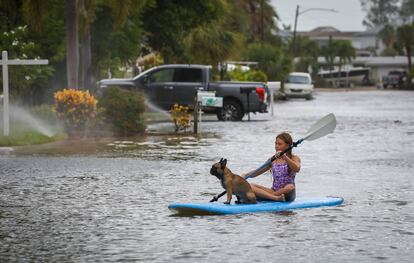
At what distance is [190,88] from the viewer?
39.2m

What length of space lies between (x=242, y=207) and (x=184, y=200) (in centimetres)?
186

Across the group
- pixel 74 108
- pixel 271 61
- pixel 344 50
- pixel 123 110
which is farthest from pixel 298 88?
pixel 344 50

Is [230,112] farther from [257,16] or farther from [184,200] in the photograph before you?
[257,16]

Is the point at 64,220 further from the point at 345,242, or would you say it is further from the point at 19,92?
the point at 19,92

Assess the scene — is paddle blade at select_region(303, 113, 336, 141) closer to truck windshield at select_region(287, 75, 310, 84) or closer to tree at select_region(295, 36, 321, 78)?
truck windshield at select_region(287, 75, 310, 84)

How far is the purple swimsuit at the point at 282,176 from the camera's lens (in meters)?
13.9

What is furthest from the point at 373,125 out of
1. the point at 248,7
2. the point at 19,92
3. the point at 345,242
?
the point at 248,7

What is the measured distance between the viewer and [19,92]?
3775 cm

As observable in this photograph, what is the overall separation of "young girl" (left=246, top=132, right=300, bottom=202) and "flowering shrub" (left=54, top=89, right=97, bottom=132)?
51.6ft

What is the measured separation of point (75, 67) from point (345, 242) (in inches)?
919

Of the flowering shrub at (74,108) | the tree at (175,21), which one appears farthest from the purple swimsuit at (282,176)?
the tree at (175,21)

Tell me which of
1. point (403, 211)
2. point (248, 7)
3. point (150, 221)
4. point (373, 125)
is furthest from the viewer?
point (248, 7)

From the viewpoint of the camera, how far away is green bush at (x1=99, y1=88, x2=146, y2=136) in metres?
29.8

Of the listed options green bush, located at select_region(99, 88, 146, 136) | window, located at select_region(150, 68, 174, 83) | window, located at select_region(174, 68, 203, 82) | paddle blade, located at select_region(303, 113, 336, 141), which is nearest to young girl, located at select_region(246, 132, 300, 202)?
paddle blade, located at select_region(303, 113, 336, 141)
